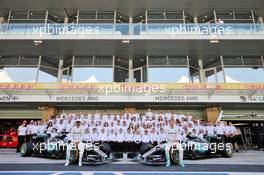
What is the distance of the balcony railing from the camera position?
18.8m

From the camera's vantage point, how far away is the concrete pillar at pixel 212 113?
19.1 m

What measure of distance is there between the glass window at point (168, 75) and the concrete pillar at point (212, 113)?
120 inches

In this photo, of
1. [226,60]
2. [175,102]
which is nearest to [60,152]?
[175,102]

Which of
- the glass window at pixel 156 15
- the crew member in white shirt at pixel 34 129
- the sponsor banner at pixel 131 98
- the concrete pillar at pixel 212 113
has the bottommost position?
the crew member in white shirt at pixel 34 129

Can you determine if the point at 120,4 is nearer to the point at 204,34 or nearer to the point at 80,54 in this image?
the point at 80,54

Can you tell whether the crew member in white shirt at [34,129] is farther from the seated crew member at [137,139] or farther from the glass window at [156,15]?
the glass window at [156,15]

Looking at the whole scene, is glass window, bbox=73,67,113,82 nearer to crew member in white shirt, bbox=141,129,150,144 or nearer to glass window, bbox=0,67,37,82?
glass window, bbox=0,67,37,82

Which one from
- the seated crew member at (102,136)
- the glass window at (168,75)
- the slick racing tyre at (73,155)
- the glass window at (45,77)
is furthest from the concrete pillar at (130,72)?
the slick racing tyre at (73,155)

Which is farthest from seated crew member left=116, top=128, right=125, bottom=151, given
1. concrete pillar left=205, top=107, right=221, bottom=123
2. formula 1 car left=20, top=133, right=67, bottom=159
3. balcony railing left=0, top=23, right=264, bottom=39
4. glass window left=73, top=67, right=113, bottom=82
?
concrete pillar left=205, top=107, right=221, bottom=123

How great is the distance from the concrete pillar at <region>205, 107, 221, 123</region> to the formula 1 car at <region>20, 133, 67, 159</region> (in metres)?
12.5

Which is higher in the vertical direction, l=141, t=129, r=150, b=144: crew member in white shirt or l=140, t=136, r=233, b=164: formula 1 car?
l=141, t=129, r=150, b=144: crew member in white shirt

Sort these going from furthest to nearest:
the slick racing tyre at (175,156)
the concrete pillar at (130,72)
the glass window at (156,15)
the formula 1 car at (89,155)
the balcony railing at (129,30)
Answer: the glass window at (156,15) → the concrete pillar at (130,72) → the balcony railing at (129,30) → the formula 1 car at (89,155) → the slick racing tyre at (175,156)

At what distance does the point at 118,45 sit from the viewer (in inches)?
768

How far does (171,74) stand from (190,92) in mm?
2786
